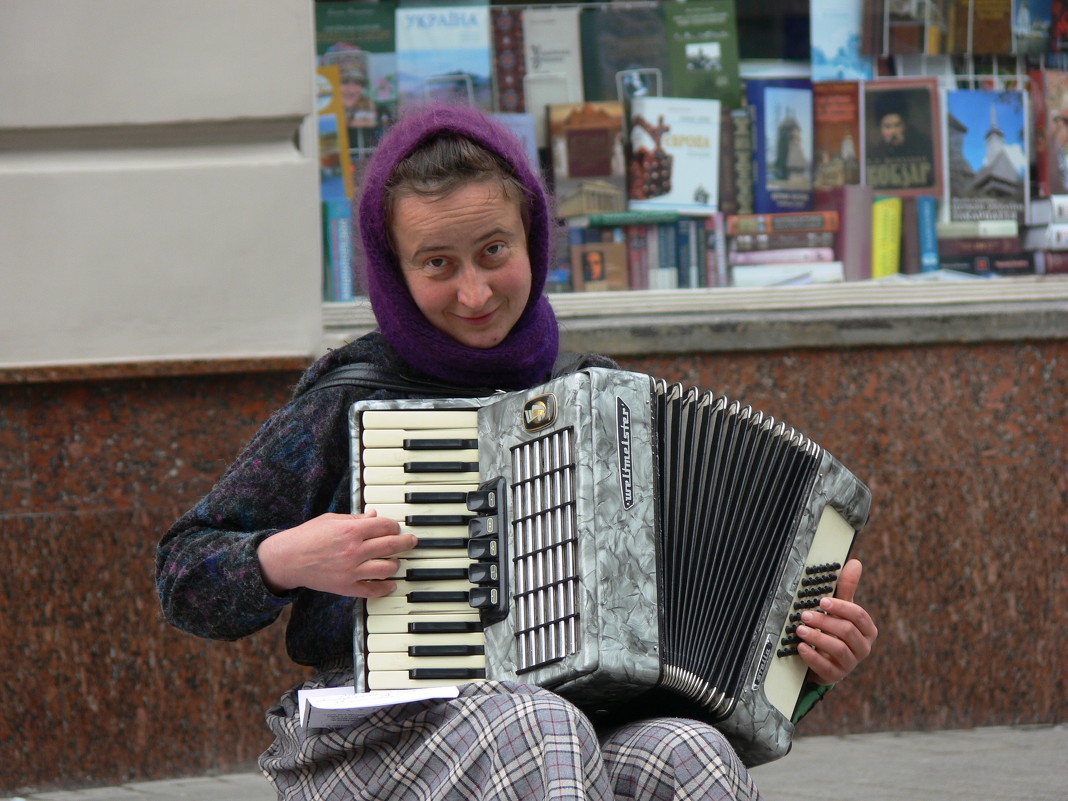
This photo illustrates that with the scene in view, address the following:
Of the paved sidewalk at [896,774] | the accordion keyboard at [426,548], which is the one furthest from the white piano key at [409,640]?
the paved sidewalk at [896,774]

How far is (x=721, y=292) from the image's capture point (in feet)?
15.0

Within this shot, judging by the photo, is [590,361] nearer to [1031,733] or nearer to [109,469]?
[109,469]

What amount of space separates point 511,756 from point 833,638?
28.8 inches

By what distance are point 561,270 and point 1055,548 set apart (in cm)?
189

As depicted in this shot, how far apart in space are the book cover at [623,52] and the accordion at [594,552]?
259cm

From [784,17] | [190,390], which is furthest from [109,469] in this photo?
[784,17]

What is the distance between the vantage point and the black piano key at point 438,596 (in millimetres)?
2104

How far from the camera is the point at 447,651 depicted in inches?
82.0

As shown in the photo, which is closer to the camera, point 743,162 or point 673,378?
point 673,378

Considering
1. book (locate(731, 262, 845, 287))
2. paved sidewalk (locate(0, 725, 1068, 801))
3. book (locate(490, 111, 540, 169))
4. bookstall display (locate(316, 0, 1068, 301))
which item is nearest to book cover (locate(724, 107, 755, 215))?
bookstall display (locate(316, 0, 1068, 301))

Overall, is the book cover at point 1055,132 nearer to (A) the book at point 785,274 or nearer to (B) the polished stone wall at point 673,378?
(B) the polished stone wall at point 673,378

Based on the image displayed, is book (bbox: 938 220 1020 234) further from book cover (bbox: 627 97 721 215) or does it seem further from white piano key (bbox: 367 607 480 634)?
white piano key (bbox: 367 607 480 634)

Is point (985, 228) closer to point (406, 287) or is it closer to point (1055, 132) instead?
point (1055, 132)

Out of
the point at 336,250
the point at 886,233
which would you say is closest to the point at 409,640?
the point at 336,250
